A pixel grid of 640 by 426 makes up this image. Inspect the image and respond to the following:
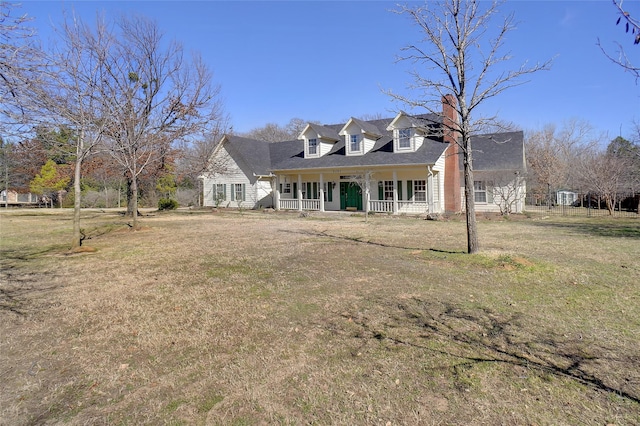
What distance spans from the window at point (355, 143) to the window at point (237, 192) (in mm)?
10013

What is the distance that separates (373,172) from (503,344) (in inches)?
783

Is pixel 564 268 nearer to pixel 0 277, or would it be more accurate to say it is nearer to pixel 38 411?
pixel 38 411

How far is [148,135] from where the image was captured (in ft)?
55.5

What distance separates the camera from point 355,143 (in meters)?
25.3

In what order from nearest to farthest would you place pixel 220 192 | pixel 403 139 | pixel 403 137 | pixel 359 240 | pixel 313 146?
1. pixel 359 240
2. pixel 403 137
3. pixel 403 139
4. pixel 313 146
5. pixel 220 192

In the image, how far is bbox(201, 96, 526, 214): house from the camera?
73.8ft

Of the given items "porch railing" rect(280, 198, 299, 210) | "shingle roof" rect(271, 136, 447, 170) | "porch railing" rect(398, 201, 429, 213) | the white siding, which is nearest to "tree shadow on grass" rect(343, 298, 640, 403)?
"shingle roof" rect(271, 136, 447, 170)

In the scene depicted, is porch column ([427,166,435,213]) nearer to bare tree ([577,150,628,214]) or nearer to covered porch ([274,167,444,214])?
covered porch ([274,167,444,214])

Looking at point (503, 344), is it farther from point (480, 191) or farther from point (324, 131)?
point (324, 131)

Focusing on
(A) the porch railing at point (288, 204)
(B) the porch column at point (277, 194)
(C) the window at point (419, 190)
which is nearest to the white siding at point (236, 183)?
(B) the porch column at point (277, 194)

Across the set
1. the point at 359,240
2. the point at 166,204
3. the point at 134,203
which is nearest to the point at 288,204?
the point at 166,204

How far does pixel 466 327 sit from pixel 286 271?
3930 mm

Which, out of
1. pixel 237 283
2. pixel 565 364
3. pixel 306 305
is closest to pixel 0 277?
pixel 237 283

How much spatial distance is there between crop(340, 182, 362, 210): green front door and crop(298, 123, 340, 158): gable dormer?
124 inches
